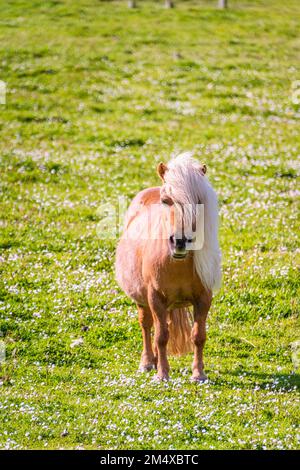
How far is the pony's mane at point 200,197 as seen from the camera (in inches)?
409

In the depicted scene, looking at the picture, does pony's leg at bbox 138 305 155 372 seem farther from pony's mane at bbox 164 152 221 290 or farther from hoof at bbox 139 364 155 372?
pony's mane at bbox 164 152 221 290

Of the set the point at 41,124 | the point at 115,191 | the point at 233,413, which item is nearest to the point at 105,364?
the point at 233,413

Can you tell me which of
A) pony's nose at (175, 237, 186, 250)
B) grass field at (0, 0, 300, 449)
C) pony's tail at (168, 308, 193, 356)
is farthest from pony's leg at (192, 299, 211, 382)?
pony's nose at (175, 237, 186, 250)

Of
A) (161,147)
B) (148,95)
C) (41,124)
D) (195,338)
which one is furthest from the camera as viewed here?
(148,95)

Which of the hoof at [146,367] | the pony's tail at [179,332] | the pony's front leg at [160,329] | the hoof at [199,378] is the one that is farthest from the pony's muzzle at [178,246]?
the hoof at [146,367]

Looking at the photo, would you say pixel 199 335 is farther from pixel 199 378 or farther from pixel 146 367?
pixel 146 367

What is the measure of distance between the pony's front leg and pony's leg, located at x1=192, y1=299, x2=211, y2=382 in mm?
445

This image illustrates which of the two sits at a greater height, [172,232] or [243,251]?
[172,232]

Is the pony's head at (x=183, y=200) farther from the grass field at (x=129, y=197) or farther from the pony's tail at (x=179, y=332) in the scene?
the grass field at (x=129, y=197)

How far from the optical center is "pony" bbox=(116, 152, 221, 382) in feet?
34.2

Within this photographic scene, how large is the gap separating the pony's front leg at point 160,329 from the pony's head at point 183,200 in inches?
43.9
